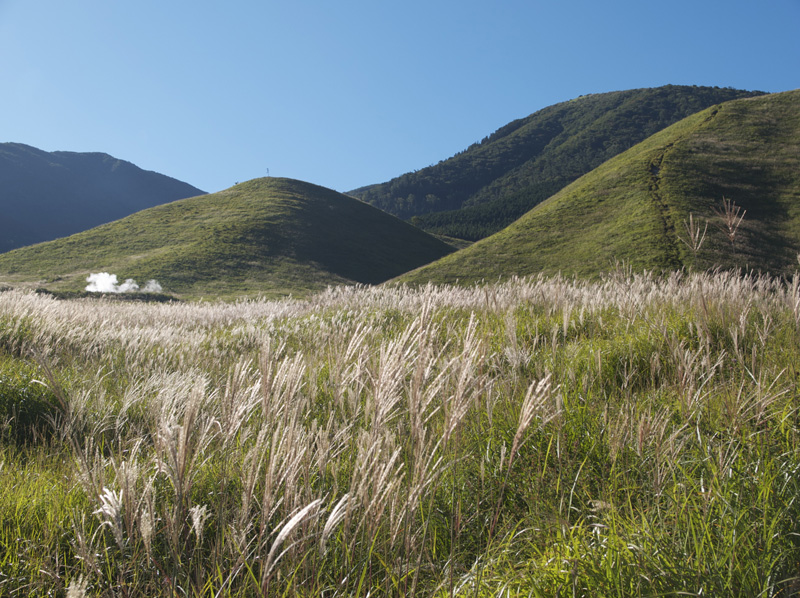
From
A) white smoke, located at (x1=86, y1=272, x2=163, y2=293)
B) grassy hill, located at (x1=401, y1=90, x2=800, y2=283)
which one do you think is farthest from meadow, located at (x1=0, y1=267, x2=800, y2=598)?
white smoke, located at (x1=86, y1=272, x2=163, y2=293)

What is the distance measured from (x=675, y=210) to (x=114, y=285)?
184 ft

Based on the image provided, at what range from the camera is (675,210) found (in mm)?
40656

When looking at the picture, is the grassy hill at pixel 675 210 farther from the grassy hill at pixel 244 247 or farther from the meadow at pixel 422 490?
the meadow at pixel 422 490

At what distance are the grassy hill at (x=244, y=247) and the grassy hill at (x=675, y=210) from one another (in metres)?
24.7

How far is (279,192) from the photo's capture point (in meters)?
88.2

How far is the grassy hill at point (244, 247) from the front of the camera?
54031mm

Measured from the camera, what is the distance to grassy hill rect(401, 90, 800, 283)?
34.7 m

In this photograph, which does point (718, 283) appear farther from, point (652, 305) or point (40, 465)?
point (40, 465)

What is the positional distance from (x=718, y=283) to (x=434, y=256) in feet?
266

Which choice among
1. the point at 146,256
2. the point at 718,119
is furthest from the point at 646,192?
the point at 146,256

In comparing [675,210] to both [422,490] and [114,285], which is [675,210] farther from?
[114,285]

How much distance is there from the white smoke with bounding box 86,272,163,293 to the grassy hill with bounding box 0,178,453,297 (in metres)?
1.15

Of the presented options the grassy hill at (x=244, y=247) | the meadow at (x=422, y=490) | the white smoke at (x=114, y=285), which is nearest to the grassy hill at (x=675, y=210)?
the grassy hill at (x=244, y=247)

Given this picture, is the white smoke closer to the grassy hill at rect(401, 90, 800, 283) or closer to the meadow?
the grassy hill at rect(401, 90, 800, 283)
